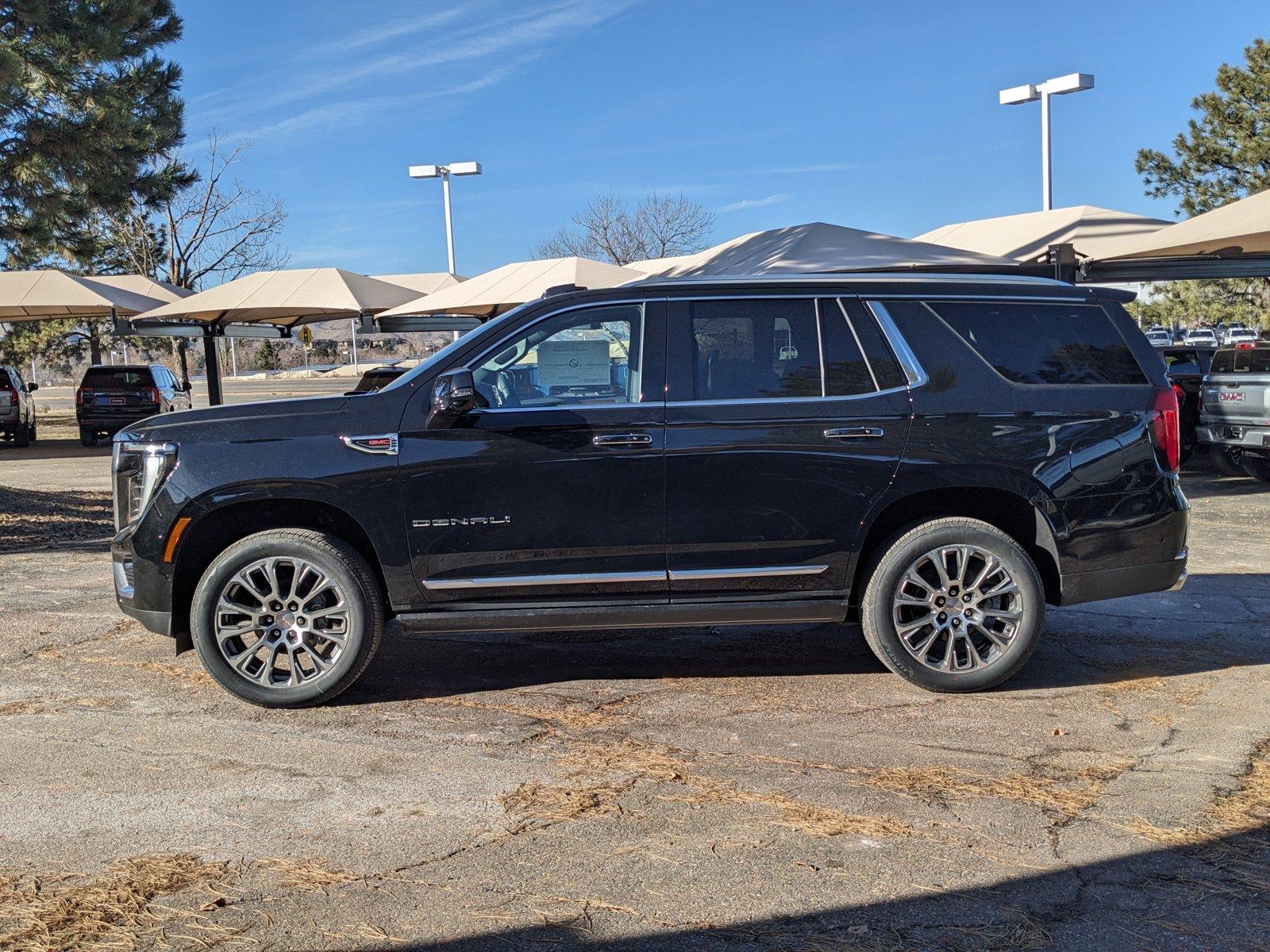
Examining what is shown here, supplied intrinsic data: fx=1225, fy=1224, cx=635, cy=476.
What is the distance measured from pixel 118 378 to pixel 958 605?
2307cm

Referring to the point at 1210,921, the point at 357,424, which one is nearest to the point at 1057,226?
the point at 357,424

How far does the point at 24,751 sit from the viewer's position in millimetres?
4965

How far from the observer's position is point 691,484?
5.55 meters

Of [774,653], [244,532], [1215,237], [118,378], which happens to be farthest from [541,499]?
[118,378]

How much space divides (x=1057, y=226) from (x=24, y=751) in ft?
49.5

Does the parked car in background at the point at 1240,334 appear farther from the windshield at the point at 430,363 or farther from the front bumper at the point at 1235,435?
the windshield at the point at 430,363

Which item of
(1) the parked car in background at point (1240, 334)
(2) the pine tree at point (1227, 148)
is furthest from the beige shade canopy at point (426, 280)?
(1) the parked car in background at point (1240, 334)

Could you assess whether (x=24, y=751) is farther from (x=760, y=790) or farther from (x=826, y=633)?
(x=826, y=633)

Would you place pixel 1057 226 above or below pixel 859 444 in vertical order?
above

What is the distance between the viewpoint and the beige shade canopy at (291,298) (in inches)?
784

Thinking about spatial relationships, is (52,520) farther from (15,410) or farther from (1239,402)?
(15,410)

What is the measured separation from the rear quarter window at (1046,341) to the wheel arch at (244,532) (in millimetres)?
2909

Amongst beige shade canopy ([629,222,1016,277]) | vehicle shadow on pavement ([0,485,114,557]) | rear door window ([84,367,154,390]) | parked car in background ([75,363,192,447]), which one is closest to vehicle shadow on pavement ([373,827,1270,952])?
vehicle shadow on pavement ([0,485,114,557])

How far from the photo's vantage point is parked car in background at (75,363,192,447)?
24.8 meters
